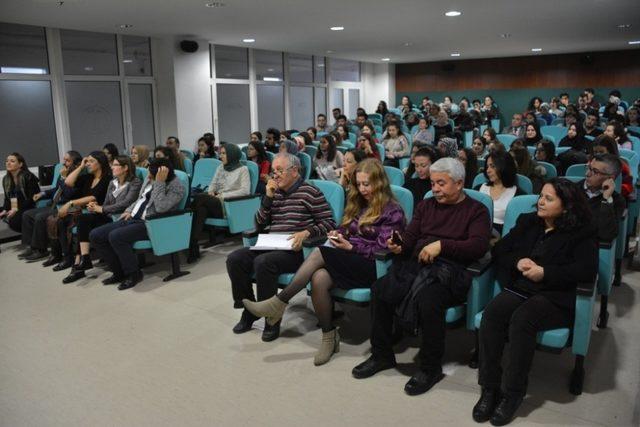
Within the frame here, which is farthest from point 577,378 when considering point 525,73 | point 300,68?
point 525,73

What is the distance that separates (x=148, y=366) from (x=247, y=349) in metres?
0.59

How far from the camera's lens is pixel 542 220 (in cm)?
269

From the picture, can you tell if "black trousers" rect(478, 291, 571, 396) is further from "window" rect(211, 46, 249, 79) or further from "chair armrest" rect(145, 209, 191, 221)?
"window" rect(211, 46, 249, 79)

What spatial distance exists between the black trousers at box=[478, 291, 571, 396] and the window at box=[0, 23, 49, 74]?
7.66 m

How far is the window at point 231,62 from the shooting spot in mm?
10961

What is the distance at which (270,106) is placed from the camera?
12531 mm

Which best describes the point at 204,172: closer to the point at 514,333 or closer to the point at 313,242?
the point at 313,242

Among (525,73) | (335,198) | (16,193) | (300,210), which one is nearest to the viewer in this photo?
(300,210)

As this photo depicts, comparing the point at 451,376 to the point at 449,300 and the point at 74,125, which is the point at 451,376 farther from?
the point at 74,125

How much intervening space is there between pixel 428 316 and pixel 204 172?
12.6 feet

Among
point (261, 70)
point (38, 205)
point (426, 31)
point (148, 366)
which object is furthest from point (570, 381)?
point (261, 70)

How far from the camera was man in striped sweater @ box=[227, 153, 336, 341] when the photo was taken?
131 inches

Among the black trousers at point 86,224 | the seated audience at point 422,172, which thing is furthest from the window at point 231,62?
the seated audience at point 422,172

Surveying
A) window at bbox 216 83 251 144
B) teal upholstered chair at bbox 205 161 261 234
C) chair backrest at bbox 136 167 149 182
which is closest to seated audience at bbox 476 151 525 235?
teal upholstered chair at bbox 205 161 261 234
